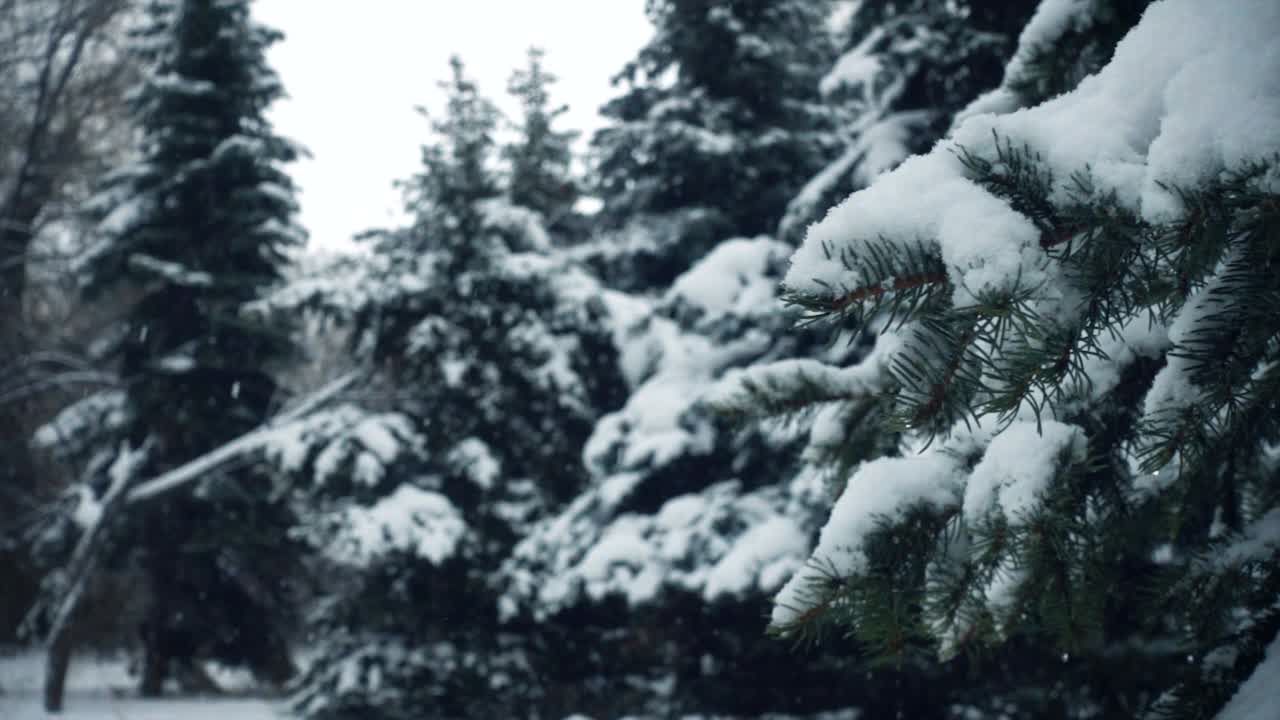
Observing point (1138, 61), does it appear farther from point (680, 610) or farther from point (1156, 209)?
point (680, 610)

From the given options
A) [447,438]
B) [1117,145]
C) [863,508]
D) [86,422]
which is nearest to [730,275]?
[447,438]

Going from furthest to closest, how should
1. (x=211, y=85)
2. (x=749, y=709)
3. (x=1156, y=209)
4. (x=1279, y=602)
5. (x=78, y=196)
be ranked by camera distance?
(x=78, y=196) < (x=211, y=85) < (x=749, y=709) < (x=1279, y=602) < (x=1156, y=209)

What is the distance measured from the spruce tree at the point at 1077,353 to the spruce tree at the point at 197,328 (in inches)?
419

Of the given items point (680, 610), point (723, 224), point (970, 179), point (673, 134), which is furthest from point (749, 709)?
point (970, 179)

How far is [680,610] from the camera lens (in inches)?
298

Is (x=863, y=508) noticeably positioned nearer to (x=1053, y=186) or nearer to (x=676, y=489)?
(x=1053, y=186)

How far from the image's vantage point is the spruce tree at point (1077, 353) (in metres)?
0.96

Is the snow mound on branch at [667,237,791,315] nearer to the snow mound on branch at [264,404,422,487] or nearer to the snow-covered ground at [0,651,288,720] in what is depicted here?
the snow mound on branch at [264,404,422,487]

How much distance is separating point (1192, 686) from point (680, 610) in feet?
21.3

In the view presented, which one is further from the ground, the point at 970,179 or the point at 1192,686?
the point at 970,179

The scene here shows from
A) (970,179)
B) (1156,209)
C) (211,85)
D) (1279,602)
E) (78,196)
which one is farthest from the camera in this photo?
(78,196)

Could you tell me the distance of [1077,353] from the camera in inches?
38.4

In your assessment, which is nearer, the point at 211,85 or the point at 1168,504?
the point at 1168,504

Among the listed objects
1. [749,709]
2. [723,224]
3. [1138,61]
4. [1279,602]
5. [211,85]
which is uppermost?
[211,85]
